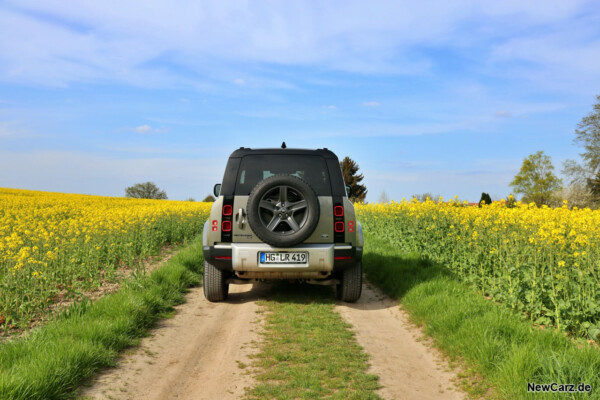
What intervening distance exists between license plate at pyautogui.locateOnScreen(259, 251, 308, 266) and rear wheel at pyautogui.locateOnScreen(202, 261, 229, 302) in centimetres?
102

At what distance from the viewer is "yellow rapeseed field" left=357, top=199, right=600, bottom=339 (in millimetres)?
5359

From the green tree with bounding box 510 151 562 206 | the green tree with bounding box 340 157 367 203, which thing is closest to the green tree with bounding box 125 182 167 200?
the green tree with bounding box 340 157 367 203

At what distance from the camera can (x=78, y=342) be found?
14.5 ft

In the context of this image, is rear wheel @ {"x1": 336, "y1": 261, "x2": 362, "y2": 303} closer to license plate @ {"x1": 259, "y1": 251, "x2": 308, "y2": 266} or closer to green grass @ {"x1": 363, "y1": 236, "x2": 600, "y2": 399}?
green grass @ {"x1": 363, "y1": 236, "x2": 600, "y2": 399}

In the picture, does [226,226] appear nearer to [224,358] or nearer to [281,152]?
[281,152]

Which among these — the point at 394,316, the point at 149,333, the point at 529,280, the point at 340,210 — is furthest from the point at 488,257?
the point at 149,333

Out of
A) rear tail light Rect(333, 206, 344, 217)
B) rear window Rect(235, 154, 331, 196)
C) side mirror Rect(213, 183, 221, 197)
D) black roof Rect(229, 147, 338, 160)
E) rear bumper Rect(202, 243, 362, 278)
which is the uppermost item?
black roof Rect(229, 147, 338, 160)

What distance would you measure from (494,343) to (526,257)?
3.09 meters

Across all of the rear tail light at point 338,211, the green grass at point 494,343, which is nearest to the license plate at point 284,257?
the rear tail light at point 338,211

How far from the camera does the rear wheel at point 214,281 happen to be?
6887 millimetres

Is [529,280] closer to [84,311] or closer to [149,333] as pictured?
[149,333]


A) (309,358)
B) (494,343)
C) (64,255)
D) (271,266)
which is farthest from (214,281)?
(494,343)

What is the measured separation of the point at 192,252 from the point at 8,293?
439 centimetres

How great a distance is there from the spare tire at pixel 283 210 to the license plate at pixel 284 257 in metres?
0.18
